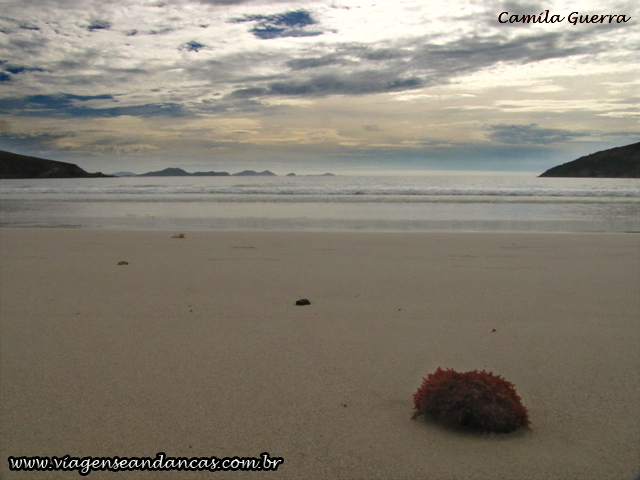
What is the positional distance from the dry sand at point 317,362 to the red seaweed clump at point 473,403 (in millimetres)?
72

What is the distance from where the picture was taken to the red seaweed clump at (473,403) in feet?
8.50

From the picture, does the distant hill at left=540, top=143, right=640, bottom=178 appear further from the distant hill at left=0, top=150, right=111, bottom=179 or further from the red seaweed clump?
the distant hill at left=0, top=150, right=111, bottom=179

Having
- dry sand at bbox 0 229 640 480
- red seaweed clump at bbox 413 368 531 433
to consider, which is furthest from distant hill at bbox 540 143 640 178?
red seaweed clump at bbox 413 368 531 433

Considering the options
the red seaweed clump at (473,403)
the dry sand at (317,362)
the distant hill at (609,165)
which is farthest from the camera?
the distant hill at (609,165)

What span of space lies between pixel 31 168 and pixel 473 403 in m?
142

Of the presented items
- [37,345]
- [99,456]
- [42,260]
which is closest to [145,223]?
[42,260]

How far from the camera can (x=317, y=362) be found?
3.58 m

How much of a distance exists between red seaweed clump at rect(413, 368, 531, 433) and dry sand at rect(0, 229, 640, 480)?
0.24ft

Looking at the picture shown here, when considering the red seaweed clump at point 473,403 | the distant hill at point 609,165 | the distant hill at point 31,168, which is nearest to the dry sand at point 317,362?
the red seaweed clump at point 473,403

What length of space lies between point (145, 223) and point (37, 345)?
12437mm

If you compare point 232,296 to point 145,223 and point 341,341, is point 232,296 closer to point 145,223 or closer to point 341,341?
point 341,341

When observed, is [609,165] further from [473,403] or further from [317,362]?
[473,403]

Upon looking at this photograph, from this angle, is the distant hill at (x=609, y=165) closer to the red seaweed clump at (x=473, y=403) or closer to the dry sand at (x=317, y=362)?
the dry sand at (x=317, y=362)

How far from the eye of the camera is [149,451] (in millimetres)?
2480
